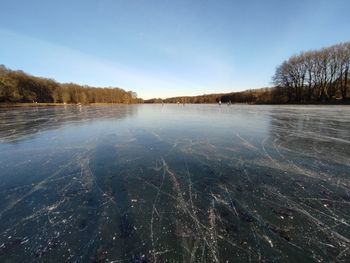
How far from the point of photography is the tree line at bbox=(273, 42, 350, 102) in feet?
119

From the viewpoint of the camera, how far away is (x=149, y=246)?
1842mm

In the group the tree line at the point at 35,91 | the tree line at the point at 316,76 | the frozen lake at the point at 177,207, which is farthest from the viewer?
the tree line at the point at 35,91

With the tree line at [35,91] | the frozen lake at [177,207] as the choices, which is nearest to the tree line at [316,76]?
the frozen lake at [177,207]

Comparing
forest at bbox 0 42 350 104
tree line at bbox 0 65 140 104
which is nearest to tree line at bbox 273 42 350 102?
forest at bbox 0 42 350 104

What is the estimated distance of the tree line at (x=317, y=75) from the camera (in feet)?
119

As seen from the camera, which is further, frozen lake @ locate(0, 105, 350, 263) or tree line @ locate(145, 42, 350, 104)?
tree line @ locate(145, 42, 350, 104)

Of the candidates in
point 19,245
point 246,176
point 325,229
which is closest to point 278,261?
point 325,229

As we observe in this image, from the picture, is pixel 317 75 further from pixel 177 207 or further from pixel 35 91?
pixel 35 91

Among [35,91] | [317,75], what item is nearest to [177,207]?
[317,75]

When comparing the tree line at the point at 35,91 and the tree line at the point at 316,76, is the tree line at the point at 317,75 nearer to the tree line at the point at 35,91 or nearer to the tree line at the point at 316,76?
the tree line at the point at 316,76

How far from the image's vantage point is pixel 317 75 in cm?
4066

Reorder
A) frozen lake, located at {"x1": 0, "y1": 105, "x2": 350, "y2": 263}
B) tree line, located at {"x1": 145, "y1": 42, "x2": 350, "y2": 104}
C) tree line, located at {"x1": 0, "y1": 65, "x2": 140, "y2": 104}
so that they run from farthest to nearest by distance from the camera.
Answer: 1. tree line, located at {"x1": 0, "y1": 65, "x2": 140, "y2": 104}
2. tree line, located at {"x1": 145, "y1": 42, "x2": 350, "y2": 104}
3. frozen lake, located at {"x1": 0, "y1": 105, "x2": 350, "y2": 263}

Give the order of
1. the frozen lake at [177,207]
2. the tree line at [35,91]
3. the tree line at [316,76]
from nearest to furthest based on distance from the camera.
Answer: the frozen lake at [177,207] → the tree line at [316,76] → the tree line at [35,91]

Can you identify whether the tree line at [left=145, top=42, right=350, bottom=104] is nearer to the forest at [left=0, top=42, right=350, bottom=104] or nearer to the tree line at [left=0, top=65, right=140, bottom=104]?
the forest at [left=0, top=42, right=350, bottom=104]
